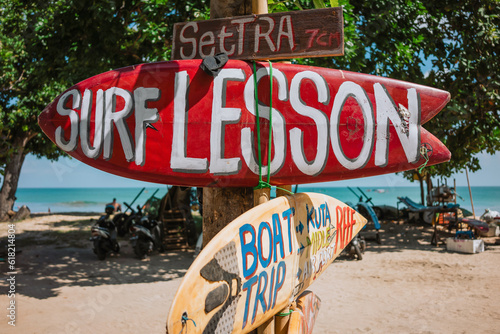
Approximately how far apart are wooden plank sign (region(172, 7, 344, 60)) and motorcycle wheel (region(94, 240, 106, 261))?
344 inches

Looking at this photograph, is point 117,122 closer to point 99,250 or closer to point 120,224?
point 99,250

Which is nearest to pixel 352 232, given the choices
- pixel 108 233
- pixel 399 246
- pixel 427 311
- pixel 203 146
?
pixel 203 146

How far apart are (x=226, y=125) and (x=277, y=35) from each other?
434mm

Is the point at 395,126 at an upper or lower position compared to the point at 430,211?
upper

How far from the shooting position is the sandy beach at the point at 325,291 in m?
5.30

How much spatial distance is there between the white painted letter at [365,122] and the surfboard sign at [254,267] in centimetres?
25

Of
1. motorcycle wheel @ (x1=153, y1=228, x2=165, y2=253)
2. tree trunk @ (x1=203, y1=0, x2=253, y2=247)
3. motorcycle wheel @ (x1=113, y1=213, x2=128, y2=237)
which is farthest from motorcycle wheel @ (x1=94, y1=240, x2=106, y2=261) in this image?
tree trunk @ (x1=203, y1=0, x2=253, y2=247)

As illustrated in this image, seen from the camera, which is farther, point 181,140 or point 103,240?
point 103,240

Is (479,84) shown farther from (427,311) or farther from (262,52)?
(262,52)

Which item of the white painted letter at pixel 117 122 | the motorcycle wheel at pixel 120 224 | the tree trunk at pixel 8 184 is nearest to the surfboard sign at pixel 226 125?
the white painted letter at pixel 117 122

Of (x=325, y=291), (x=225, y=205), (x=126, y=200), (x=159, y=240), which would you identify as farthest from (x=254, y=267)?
(x=126, y=200)

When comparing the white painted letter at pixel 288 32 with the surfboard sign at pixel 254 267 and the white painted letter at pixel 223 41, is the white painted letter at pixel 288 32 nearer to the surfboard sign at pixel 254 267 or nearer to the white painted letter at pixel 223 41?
the white painted letter at pixel 223 41

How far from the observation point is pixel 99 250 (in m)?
9.21

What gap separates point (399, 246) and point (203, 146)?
11.4 metres
